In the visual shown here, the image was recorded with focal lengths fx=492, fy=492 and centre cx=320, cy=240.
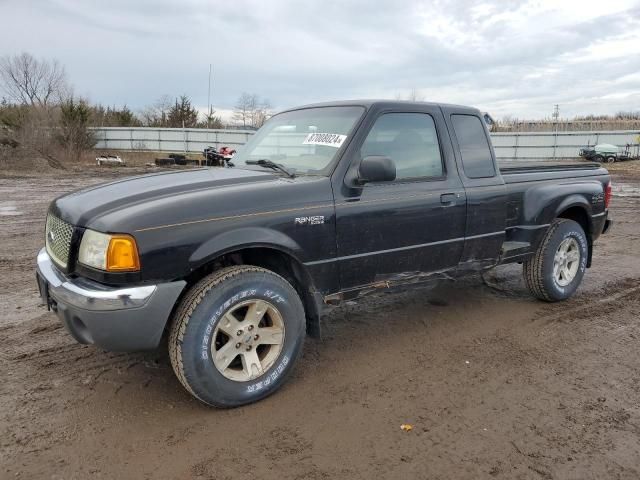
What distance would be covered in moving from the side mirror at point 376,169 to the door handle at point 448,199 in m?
0.74

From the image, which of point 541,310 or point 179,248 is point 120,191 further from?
point 541,310

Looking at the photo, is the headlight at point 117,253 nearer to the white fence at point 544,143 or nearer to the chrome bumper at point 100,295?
the chrome bumper at point 100,295

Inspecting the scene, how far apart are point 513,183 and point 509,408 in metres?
2.36

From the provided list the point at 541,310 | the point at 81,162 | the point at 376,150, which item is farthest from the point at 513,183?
the point at 81,162

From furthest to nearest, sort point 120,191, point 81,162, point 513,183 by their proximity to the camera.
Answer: point 81,162 → point 513,183 → point 120,191

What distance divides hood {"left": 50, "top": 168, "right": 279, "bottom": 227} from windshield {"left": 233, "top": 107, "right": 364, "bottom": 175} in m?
0.30

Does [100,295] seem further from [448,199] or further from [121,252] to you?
[448,199]

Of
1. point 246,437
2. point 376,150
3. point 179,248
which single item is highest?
point 376,150

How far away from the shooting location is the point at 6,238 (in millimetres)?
7910

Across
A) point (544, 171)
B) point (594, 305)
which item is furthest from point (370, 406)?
point (544, 171)

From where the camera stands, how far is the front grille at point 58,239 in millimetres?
3021

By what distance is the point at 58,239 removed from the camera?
3205 mm

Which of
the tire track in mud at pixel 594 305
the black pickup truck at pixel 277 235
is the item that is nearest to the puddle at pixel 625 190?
the tire track in mud at pixel 594 305

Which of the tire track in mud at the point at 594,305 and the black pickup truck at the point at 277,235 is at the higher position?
the black pickup truck at the point at 277,235
